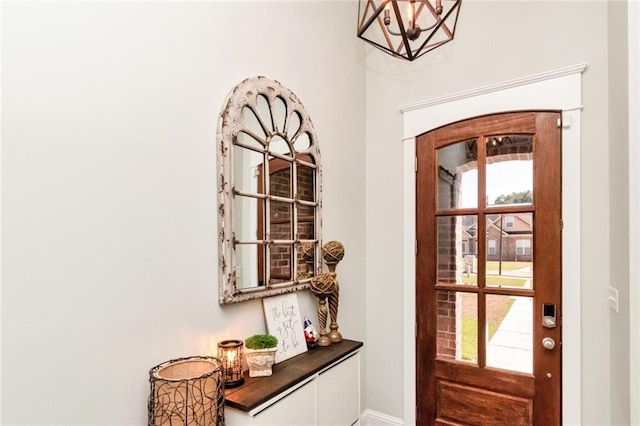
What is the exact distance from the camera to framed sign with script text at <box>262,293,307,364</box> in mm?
1821

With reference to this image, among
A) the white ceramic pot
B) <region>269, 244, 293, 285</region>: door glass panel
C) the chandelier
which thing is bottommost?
the white ceramic pot

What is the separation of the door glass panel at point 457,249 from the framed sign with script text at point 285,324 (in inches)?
40.7

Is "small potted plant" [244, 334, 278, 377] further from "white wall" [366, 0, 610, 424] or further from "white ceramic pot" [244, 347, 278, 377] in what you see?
"white wall" [366, 0, 610, 424]

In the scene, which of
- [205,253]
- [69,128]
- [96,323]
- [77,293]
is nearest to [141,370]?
[96,323]

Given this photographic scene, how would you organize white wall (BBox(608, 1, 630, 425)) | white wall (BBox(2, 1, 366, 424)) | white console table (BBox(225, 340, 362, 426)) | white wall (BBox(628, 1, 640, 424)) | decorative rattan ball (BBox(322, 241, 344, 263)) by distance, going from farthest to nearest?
1. decorative rattan ball (BBox(322, 241, 344, 263))
2. white wall (BBox(608, 1, 630, 425))
3. white wall (BBox(628, 1, 640, 424))
4. white console table (BBox(225, 340, 362, 426))
5. white wall (BBox(2, 1, 366, 424))

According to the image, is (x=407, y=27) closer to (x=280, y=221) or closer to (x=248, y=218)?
(x=280, y=221)

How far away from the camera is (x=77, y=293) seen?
3.71 feet

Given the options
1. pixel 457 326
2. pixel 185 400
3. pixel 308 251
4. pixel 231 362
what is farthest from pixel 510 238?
pixel 185 400

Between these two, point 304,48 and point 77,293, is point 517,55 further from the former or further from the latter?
point 77,293

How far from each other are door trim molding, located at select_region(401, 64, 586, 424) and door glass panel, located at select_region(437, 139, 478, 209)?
0.64 ft

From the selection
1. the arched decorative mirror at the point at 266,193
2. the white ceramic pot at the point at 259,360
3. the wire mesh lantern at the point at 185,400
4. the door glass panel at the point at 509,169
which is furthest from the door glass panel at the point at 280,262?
the door glass panel at the point at 509,169

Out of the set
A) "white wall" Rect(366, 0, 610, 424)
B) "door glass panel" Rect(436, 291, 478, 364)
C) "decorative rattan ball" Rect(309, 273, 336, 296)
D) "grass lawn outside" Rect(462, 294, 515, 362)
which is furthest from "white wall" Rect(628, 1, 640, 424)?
"decorative rattan ball" Rect(309, 273, 336, 296)

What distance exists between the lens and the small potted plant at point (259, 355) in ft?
5.25

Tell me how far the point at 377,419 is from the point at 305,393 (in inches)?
48.9
